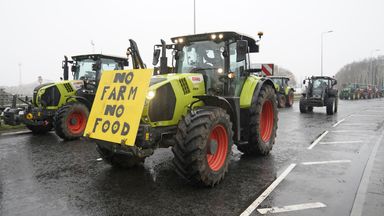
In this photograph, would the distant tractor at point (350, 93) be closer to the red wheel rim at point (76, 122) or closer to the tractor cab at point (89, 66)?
the tractor cab at point (89, 66)

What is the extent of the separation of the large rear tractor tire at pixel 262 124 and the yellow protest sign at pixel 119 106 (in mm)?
2793

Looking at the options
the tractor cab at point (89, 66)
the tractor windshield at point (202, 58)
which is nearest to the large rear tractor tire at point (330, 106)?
the tractor cab at point (89, 66)

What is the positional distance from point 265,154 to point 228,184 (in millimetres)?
2314

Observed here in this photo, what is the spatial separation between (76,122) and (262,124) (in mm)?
5781

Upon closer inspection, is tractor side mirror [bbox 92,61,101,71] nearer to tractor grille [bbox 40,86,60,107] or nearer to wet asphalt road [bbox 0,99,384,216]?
tractor grille [bbox 40,86,60,107]

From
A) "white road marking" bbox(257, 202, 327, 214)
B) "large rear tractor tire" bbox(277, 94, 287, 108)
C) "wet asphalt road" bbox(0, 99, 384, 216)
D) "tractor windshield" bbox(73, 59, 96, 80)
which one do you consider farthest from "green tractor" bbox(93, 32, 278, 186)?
"large rear tractor tire" bbox(277, 94, 287, 108)

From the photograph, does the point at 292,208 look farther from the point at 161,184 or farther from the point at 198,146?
the point at 161,184

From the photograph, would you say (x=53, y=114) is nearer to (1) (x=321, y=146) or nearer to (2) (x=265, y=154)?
(2) (x=265, y=154)

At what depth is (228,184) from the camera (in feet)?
17.9

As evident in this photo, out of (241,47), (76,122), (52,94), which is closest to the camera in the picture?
(241,47)

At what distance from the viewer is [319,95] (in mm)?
19344

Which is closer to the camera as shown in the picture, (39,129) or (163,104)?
(163,104)

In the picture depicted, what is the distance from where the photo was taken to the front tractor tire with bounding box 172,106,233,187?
15.9 feet

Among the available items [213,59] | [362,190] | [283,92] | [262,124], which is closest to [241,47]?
[213,59]
